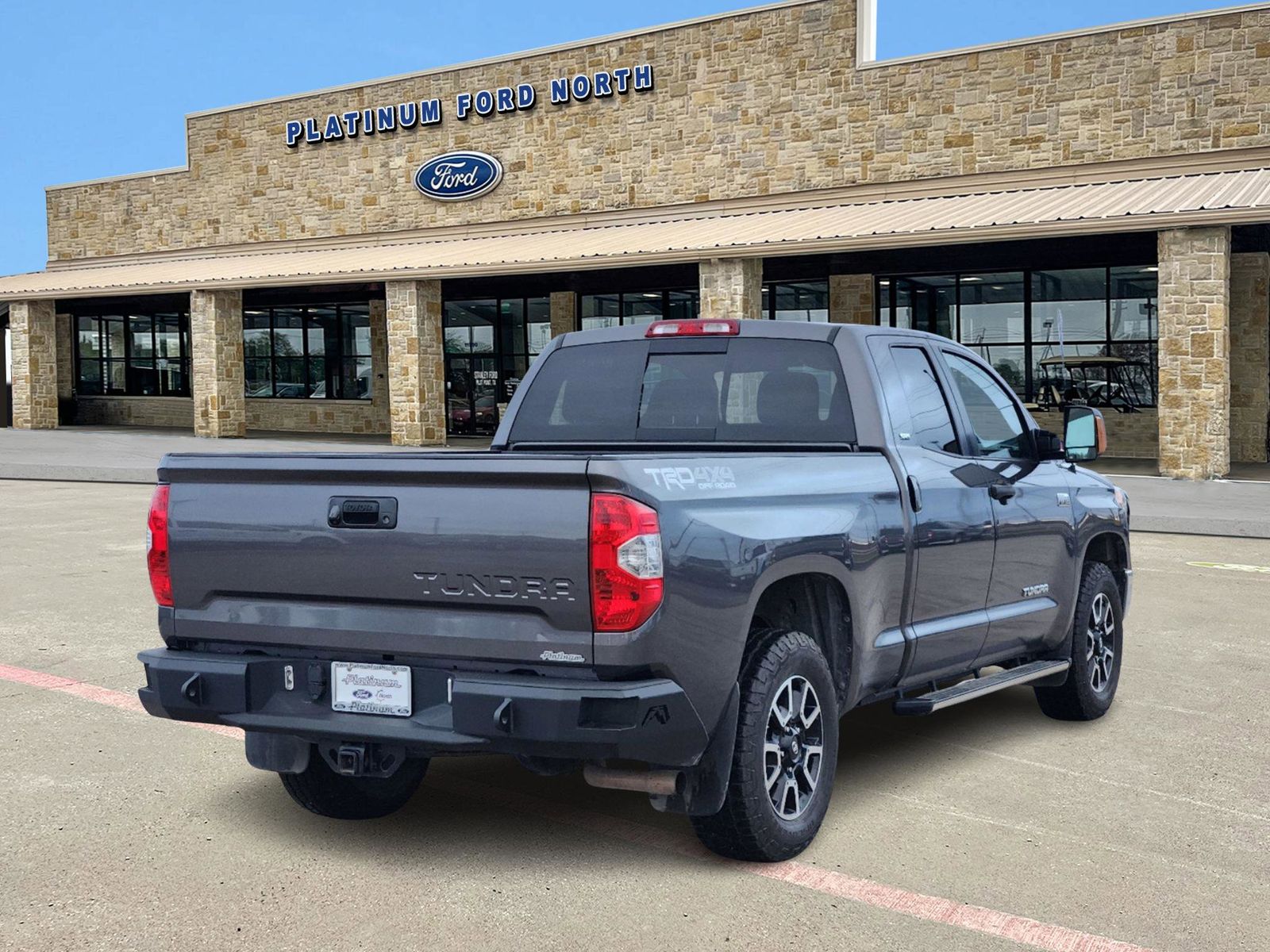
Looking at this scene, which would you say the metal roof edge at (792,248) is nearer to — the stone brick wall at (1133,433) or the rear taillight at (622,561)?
the stone brick wall at (1133,433)

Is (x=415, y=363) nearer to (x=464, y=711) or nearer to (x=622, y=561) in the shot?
(x=464, y=711)

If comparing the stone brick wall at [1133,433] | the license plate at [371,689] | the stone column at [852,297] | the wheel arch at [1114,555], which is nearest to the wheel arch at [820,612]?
the license plate at [371,689]

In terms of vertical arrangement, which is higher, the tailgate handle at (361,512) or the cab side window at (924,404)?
the cab side window at (924,404)

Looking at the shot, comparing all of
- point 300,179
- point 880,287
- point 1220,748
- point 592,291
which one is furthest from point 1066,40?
point 1220,748

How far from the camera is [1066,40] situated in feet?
85.4

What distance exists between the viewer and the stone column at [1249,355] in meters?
25.8

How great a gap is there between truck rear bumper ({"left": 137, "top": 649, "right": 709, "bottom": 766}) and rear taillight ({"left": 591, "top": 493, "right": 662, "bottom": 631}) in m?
0.22

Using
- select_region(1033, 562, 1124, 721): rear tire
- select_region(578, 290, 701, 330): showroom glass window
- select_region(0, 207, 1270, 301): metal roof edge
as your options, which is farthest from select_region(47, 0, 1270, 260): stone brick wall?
select_region(1033, 562, 1124, 721): rear tire

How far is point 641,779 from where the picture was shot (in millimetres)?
4383

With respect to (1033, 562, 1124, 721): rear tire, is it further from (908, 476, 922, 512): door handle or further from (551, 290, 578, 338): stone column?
(551, 290, 578, 338): stone column

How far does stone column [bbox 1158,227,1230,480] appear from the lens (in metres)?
20.8

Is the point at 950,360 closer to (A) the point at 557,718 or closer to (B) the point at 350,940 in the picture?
(A) the point at 557,718

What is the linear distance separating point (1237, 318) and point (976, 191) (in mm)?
5315

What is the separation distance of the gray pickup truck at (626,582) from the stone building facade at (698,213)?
1646 centimetres
